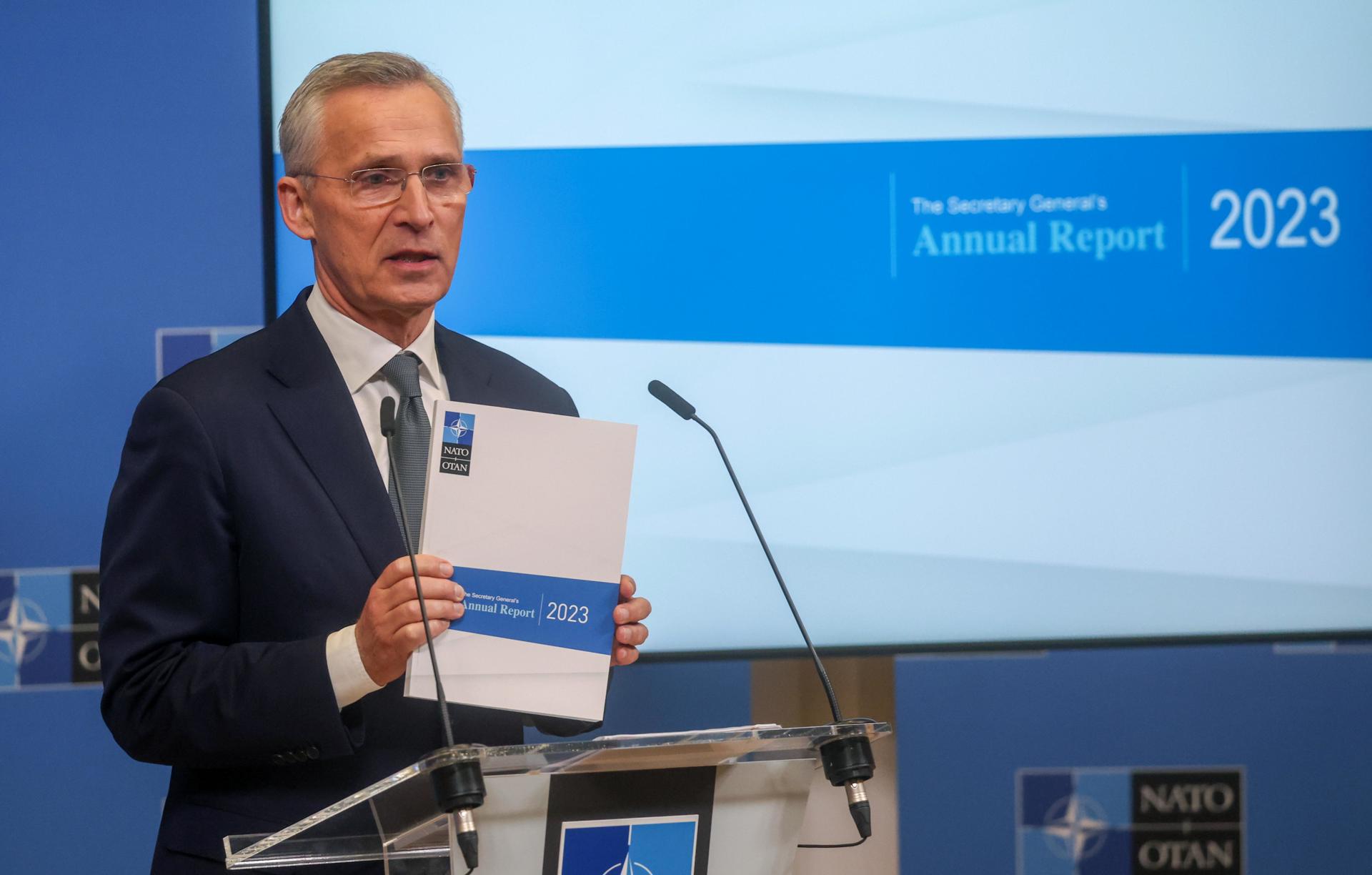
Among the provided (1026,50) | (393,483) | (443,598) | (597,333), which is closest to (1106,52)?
(1026,50)

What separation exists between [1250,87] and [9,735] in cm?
295

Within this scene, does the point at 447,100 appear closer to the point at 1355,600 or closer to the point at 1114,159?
the point at 1114,159

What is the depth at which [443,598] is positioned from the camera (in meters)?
1.33

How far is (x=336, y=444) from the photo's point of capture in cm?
169

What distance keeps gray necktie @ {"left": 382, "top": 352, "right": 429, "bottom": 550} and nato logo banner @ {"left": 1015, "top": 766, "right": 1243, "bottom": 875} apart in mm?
1774

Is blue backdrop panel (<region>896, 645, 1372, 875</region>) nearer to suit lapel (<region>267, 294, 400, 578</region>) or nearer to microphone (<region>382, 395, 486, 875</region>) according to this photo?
suit lapel (<region>267, 294, 400, 578</region>)

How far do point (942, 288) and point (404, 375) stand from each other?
124 centimetres

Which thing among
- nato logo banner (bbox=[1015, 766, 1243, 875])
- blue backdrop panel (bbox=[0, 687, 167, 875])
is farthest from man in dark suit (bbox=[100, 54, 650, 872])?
nato logo banner (bbox=[1015, 766, 1243, 875])

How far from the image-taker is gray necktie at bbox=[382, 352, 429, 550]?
1691mm

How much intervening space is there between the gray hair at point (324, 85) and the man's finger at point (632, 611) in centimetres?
74

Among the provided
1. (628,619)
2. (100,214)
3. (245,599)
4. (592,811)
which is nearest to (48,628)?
(100,214)

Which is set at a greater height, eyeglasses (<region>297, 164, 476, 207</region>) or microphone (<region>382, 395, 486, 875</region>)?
eyeglasses (<region>297, 164, 476, 207</region>)

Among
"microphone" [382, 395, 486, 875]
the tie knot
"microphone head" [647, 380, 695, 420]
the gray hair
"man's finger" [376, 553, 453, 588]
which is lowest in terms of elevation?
"microphone" [382, 395, 486, 875]

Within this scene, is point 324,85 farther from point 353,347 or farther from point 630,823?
point 630,823
